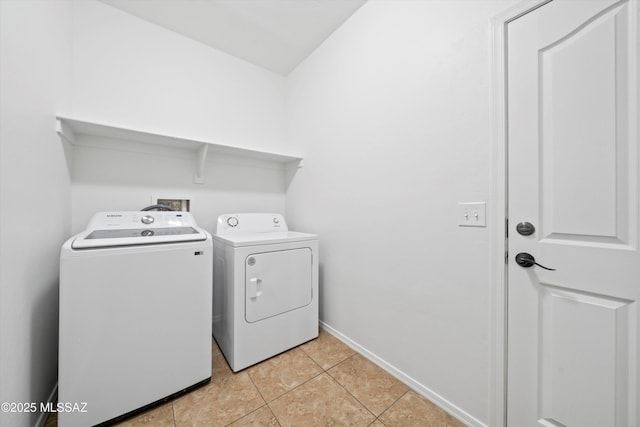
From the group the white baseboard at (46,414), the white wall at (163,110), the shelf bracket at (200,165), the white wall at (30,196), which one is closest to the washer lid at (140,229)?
the white wall at (30,196)

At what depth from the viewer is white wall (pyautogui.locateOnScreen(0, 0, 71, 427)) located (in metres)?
0.88

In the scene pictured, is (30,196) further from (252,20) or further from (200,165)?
(252,20)

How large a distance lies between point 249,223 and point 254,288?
713 mm

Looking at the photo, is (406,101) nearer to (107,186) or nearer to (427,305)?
(427,305)

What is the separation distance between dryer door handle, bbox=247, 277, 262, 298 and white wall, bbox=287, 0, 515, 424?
67 centimetres

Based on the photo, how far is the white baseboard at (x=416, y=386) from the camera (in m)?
1.16

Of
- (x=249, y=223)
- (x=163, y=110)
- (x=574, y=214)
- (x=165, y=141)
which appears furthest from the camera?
(x=249, y=223)

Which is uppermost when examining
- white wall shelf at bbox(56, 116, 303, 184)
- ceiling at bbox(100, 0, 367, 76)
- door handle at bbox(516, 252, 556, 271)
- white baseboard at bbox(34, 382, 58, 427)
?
ceiling at bbox(100, 0, 367, 76)

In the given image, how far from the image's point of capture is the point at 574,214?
0.90 meters

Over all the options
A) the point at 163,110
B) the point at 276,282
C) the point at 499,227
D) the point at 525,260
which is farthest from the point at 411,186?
the point at 163,110

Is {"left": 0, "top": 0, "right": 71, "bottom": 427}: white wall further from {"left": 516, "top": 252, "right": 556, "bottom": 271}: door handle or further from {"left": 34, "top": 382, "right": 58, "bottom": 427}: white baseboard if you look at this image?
{"left": 516, "top": 252, "right": 556, "bottom": 271}: door handle

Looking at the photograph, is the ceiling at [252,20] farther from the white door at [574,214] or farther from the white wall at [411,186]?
the white door at [574,214]

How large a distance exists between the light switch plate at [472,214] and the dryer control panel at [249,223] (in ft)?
5.23

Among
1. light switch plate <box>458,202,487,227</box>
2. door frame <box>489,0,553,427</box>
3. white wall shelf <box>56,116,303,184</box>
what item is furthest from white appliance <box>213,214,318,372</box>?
door frame <box>489,0,553,427</box>
